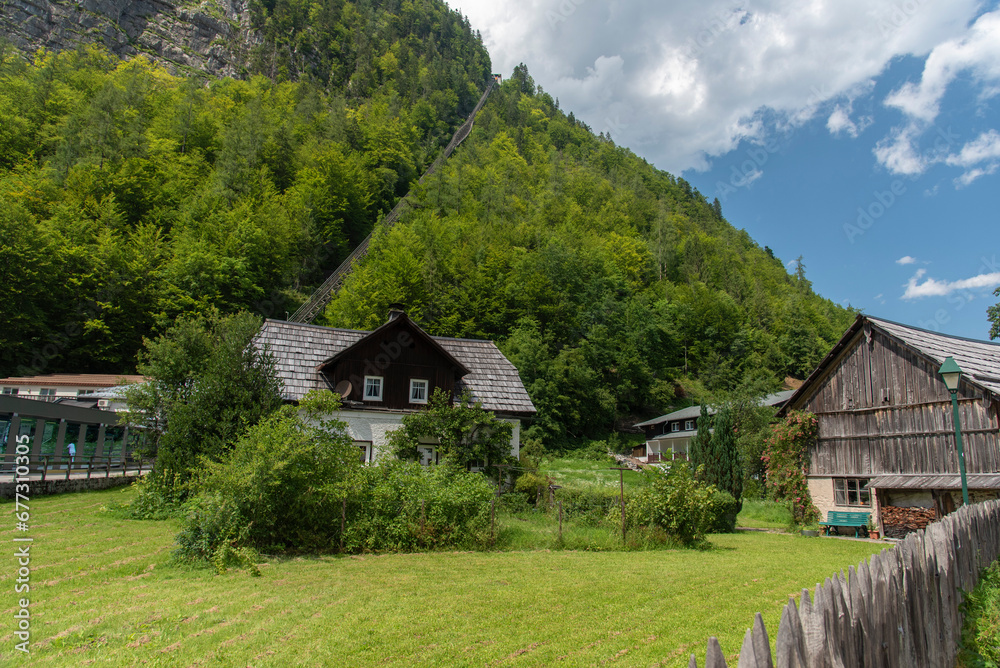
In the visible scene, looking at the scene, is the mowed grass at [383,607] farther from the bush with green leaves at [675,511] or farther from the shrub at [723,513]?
the shrub at [723,513]

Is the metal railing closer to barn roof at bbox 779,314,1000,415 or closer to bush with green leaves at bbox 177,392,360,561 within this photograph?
bush with green leaves at bbox 177,392,360,561

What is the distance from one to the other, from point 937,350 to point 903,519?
674cm

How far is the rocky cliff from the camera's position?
93.3 meters

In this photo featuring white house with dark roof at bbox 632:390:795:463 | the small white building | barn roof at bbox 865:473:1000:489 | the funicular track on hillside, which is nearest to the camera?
barn roof at bbox 865:473:1000:489

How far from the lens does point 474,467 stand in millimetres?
23438

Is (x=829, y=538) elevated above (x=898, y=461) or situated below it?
below

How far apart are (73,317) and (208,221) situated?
51.2 feet

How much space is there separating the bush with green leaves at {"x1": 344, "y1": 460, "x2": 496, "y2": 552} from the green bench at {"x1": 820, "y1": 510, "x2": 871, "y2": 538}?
53.6 ft

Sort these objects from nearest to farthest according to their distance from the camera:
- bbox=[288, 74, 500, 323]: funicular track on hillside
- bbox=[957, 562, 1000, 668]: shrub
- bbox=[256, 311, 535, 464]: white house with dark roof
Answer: bbox=[957, 562, 1000, 668]: shrub
bbox=[256, 311, 535, 464]: white house with dark roof
bbox=[288, 74, 500, 323]: funicular track on hillside

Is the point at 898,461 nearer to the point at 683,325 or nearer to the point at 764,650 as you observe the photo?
the point at 764,650

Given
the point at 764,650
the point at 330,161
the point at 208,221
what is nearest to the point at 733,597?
the point at 764,650

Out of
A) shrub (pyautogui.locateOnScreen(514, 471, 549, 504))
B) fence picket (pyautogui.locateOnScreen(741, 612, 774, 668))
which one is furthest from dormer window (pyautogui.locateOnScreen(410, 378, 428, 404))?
fence picket (pyautogui.locateOnScreen(741, 612, 774, 668))

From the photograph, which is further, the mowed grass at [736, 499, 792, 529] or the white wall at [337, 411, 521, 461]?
the mowed grass at [736, 499, 792, 529]

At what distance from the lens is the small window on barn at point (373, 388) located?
999 inches
